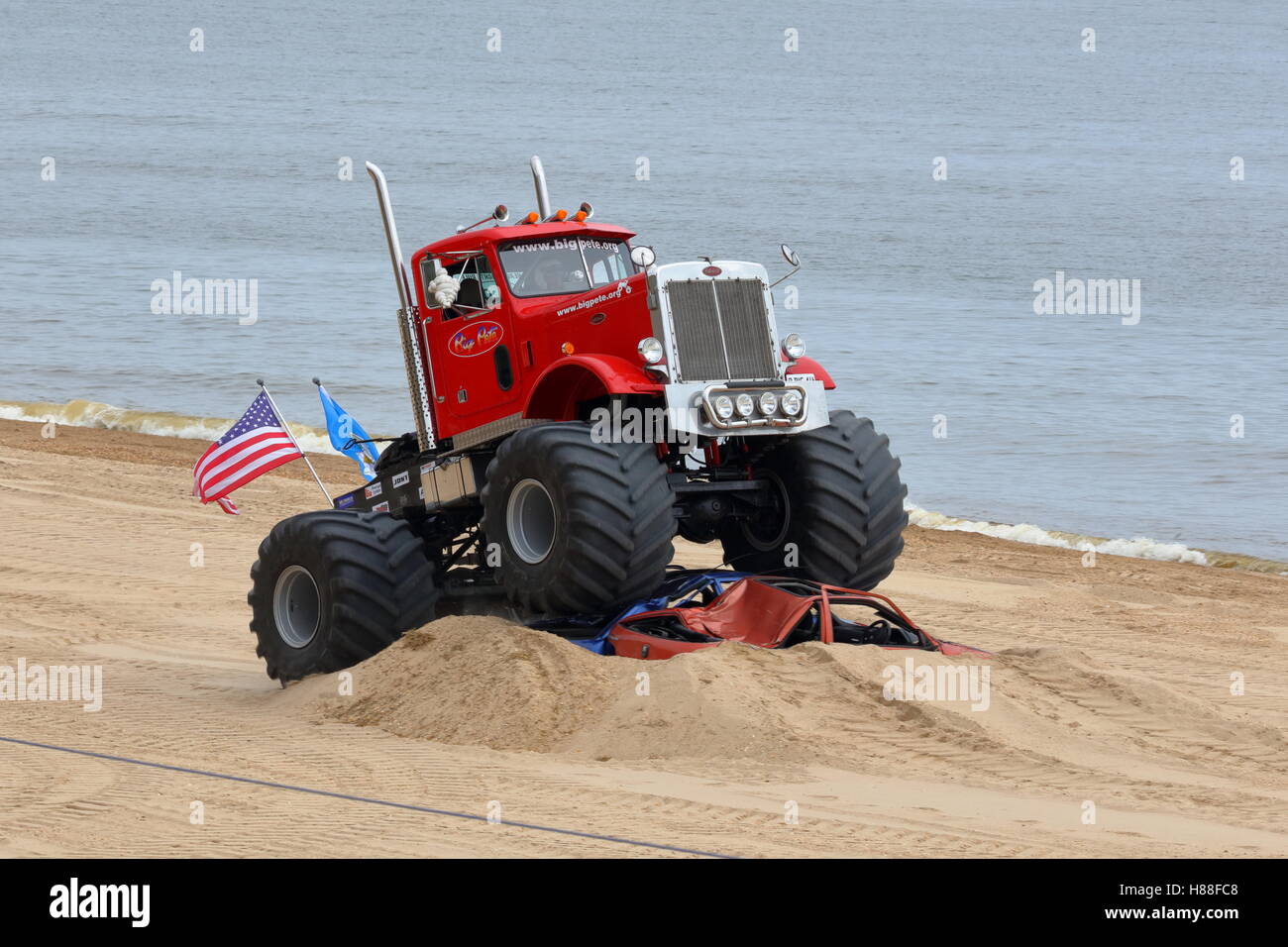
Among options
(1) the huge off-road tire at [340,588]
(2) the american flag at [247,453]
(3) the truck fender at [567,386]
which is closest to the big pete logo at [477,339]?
(3) the truck fender at [567,386]

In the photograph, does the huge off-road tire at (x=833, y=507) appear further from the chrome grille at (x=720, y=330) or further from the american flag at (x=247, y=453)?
the american flag at (x=247, y=453)

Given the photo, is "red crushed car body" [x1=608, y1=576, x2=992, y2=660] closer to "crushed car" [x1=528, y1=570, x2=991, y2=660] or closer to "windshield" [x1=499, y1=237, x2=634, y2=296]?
"crushed car" [x1=528, y1=570, x2=991, y2=660]

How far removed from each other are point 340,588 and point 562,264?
9.30 feet

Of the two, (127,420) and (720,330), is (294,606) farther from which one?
(127,420)

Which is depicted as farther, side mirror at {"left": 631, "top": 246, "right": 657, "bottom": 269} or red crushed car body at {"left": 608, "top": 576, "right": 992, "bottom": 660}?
side mirror at {"left": 631, "top": 246, "right": 657, "bottom": 269}

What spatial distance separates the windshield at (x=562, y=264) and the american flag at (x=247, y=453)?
3.38 meters

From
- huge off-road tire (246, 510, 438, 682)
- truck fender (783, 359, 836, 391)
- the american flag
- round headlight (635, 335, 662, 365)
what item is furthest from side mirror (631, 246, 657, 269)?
the american flag

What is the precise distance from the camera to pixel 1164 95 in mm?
97375

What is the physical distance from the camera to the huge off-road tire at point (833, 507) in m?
12.1

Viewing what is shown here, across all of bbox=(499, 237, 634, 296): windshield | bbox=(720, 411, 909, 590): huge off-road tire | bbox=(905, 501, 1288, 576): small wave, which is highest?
bbox=(499, 237, 634, 296): windshield

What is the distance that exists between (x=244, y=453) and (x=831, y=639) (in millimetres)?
6150

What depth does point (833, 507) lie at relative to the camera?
1209 cm

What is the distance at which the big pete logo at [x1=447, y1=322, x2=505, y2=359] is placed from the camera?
12.8 meters

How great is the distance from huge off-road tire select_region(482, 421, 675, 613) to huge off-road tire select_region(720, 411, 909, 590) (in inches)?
44.0
